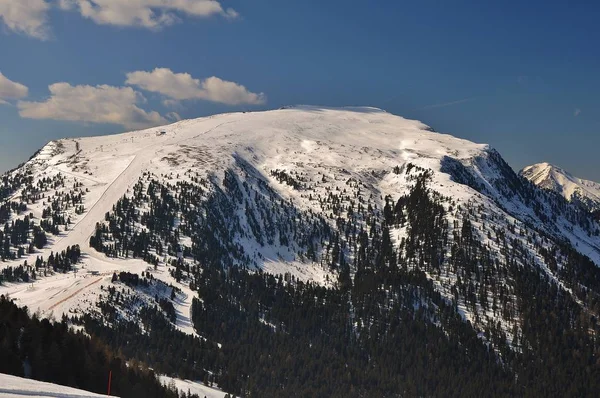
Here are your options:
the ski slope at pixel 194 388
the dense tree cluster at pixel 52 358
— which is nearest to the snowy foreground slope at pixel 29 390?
the dense tree cluster at pixel 52 358

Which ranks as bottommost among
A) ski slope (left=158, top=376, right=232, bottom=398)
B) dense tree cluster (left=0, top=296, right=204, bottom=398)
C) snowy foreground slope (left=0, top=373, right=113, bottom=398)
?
ski slope (left=158, top=376, right=232, bottom=398)

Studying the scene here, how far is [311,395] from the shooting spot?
19088cm

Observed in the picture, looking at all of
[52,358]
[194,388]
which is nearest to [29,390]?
[52,358]

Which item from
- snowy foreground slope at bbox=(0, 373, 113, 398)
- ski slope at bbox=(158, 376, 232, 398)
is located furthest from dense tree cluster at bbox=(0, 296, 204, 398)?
ski slope at bbox=(158, 376, 232, 398)

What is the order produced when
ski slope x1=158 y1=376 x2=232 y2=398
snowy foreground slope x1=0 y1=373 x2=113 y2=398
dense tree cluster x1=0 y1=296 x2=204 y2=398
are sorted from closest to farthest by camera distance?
snowy foreground slope x1=0 y1=373 x2=113 y2=398, dense tree cluster x1=0 y1=296 x2=204 y2=398, ski slope x1=158 y1=376 x2=232 y2=398

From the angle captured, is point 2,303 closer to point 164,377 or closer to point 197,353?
point 164,377

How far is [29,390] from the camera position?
35062mm

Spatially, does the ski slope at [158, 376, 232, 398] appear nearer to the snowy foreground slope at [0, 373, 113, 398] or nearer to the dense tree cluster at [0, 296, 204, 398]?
the dense tree cluster at [0, 296, 204, 398]

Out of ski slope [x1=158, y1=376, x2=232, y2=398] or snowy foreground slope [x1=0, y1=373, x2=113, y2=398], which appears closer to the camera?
snowy foreground slope [x1=0, y1=373, x2=113, y2=398]

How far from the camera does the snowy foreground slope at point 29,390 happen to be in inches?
1326

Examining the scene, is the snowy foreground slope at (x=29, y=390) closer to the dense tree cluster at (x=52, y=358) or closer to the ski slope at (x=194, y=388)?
the dense tree cluster at (x=52, y=358)

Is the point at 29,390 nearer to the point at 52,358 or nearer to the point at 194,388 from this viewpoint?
the point at 52,358

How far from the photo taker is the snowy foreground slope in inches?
1326

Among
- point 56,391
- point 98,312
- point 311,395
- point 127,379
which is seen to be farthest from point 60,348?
point 311,395
